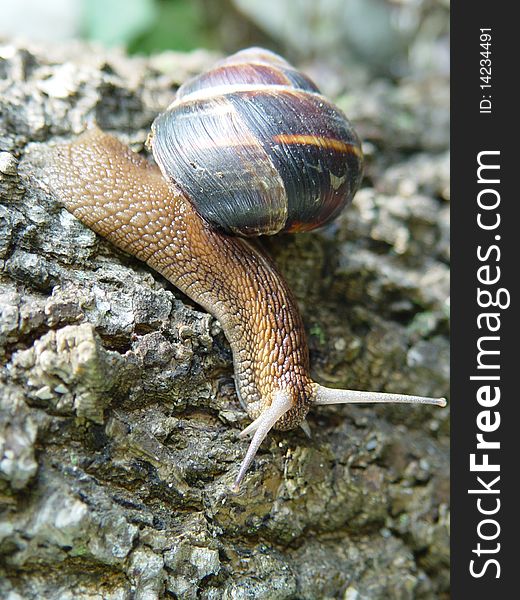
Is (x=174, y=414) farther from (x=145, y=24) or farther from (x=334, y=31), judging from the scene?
(x=334, y=31)

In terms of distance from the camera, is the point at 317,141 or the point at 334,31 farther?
the point at 334,31

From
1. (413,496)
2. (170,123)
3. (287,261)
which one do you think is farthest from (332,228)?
(413,496)

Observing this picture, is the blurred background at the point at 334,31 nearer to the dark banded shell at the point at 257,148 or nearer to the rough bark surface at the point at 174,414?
the rough bark surface at the point at 174,414

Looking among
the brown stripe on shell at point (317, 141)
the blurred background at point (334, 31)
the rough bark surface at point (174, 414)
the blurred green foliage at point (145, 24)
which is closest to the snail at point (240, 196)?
the brown stripe on shell at point (317, 141)

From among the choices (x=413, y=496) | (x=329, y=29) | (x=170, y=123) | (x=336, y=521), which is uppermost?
(x=329, y=29)

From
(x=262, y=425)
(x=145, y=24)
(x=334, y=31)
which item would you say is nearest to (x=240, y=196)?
(x=262, y=425)

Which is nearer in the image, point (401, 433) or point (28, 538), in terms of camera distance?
point (28, 538)

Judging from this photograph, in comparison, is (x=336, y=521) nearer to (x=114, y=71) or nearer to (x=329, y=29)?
(x=114, y=71)
